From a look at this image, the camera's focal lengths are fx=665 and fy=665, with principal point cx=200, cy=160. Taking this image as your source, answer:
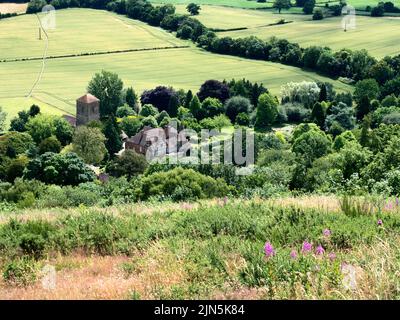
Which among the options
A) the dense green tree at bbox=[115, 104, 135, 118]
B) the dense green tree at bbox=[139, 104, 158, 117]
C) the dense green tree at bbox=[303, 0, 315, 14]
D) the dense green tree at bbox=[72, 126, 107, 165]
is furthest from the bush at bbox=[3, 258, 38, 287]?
the dense green tree at bbox=[303, 0, 315, 14]

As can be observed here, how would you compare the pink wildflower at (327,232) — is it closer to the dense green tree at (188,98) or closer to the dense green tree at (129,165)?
the dense green tree at (129,165)

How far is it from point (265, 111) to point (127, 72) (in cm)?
3484

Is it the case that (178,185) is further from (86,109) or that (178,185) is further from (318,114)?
(86,109)

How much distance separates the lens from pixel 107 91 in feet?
332

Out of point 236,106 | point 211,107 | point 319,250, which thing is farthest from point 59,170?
point 319,250

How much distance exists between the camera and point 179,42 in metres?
135

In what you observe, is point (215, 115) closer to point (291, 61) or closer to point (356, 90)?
point (356, 90)

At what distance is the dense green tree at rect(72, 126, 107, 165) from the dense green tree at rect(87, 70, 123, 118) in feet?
80.3

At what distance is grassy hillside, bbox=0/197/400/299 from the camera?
9.41 metres
